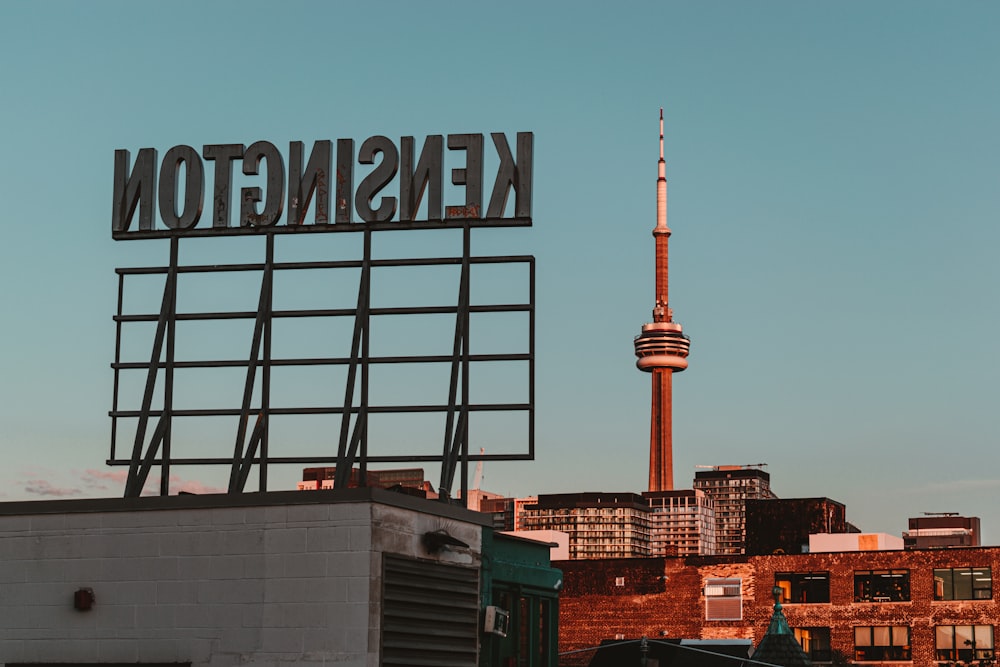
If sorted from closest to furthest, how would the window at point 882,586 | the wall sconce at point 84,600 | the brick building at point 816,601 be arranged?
1. the wall sconce at point 84,600
2. the brick building at point 816,601
3. the window at point 882,586

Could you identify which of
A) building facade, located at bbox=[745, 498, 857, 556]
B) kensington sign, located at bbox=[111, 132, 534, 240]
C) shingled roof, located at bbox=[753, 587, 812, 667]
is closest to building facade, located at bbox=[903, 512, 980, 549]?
building facade, located at bbox=[745, 498, 857, 556]

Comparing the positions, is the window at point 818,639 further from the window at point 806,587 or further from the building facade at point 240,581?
the building facade at point 240,581

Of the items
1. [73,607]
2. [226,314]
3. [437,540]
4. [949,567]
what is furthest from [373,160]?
[949,567]

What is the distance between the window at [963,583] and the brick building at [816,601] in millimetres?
58

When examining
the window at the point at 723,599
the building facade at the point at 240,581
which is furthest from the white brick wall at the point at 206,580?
the window at the point at 723,599

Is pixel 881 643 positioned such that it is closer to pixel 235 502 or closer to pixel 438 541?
pixel 438 541

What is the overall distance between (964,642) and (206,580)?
242 ft

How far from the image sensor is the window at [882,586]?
90375 mm

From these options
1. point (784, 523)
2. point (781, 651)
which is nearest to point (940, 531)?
point (784, 523)

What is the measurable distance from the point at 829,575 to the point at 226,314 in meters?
69.7

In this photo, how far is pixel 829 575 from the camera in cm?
9219

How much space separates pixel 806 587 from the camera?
303 feet

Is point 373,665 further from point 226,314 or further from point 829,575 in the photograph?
point 829,575

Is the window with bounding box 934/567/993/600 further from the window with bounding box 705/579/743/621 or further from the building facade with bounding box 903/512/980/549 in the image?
the building facade with bounding box 903/512/980/549
